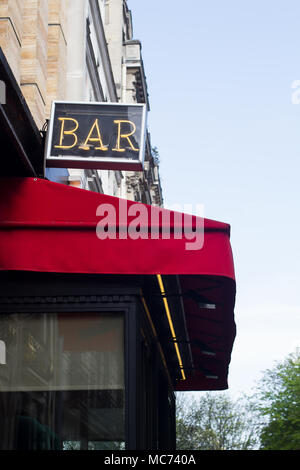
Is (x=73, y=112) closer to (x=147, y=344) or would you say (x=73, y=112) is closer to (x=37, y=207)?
(x=37, y=207)

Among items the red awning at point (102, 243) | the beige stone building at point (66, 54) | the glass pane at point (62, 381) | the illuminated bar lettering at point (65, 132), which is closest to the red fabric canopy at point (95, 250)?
the red awning at point (102, 243)

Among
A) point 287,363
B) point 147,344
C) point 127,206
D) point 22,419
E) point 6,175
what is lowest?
point 22,419

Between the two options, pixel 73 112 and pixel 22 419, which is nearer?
pixel 22 419

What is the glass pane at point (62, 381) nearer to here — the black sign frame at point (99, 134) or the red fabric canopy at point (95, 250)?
Result: the red fabric canopy at point (95, 250)

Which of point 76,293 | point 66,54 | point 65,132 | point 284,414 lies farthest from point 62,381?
point 284,414

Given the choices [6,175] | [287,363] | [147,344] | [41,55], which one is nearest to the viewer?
[6,175]

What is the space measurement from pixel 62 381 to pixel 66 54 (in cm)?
927

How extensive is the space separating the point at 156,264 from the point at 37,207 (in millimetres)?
1333

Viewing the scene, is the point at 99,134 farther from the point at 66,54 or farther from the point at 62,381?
the point at 66,54

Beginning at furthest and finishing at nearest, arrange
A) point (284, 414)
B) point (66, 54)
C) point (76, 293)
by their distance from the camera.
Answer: point (284, 414) → point (66, 54) → point (76, 293)

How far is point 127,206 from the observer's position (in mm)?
6871

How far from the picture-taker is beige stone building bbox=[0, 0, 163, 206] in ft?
34.5

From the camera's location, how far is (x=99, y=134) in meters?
8.95

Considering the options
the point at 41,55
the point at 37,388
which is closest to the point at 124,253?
the point at 37,388
